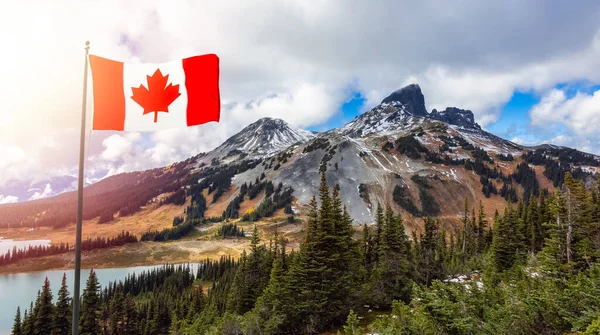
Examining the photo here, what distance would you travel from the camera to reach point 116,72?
1171cm

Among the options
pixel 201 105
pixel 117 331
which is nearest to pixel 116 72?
pixel 201 105

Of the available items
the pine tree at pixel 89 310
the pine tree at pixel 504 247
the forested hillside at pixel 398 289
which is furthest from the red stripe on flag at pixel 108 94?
the pine tree at pixel 504 247

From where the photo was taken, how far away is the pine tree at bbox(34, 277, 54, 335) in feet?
184

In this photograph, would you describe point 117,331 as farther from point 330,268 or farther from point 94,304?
point 330,268

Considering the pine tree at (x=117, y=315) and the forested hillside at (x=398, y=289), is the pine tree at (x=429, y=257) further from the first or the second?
the pine tree at (x=117, y=315)

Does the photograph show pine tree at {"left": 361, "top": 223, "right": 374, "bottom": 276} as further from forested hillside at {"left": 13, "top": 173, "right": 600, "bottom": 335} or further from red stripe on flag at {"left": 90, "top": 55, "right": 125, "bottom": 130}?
red stripe on flag at {"left": 90, "top": 55, "right": 125, "bottom": 130}

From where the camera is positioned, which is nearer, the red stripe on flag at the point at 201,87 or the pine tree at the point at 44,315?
the red stripe on flag at the point at 201,87

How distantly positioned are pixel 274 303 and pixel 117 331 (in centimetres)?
6476

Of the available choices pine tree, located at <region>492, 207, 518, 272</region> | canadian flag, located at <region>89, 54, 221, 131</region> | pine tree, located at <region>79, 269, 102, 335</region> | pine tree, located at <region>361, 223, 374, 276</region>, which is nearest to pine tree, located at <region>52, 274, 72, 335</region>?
pine tree, located at <region>79, 269, 102, 335</region>

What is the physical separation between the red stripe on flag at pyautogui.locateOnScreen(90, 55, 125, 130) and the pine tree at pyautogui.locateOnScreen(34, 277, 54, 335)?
6390cm

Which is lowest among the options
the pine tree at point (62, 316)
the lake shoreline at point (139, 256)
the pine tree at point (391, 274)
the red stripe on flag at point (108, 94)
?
the lake shoreline at point (139, 256)

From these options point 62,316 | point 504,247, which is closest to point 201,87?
point 504,247

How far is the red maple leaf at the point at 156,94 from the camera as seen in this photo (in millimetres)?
12180

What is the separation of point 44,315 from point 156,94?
2671 inches
